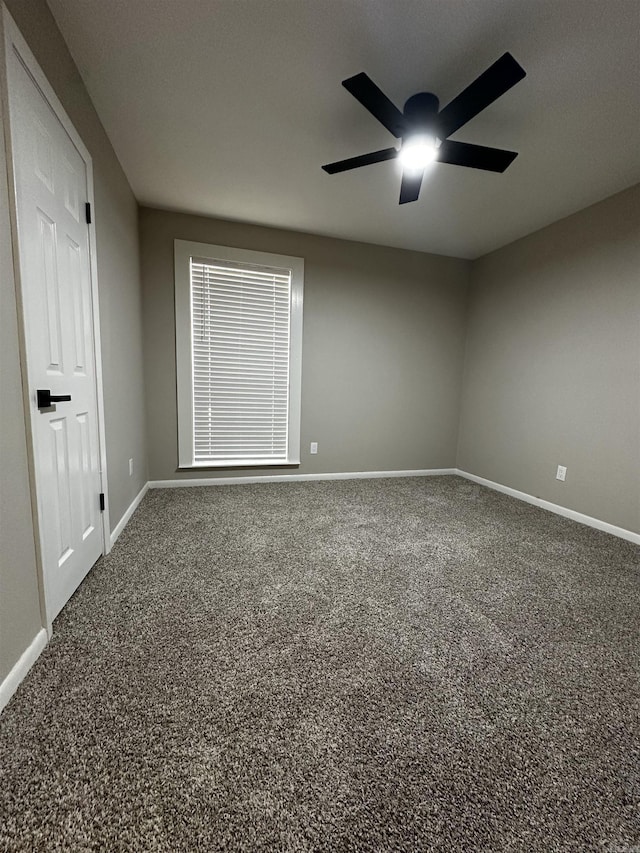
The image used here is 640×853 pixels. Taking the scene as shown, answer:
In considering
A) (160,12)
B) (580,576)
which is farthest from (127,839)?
(160,12)

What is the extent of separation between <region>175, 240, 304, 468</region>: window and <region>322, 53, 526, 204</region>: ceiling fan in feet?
5.14

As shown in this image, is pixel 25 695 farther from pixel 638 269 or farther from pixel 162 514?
pixel 638 269

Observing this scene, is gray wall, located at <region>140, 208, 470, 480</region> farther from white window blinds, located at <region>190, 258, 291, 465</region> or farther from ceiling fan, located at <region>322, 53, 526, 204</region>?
ceiling fan, located at <region>322, 53, 526, 204</region>

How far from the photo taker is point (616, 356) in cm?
249

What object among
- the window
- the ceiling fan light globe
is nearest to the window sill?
the window

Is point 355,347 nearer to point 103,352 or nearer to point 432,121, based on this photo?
point 432,121

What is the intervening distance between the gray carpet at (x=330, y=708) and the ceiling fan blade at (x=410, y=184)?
224 cm

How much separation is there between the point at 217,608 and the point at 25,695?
67cm

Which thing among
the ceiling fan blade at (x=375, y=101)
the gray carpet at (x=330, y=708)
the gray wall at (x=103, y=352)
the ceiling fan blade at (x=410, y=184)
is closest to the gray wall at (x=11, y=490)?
the gray wall at (x=103, y=352)

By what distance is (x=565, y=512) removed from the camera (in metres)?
2.82

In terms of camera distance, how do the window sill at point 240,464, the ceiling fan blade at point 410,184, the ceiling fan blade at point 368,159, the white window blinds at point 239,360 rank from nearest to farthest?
the ceiling fan blade at point 368,159
the ceiling fan blade at point 410,184
the white window blinds at point 239,360
the window sill at point 240,464

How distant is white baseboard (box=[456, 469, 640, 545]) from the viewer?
2424mm

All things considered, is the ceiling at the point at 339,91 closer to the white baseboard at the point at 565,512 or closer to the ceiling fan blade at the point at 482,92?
the ceiling fan blade at the point at 482,92

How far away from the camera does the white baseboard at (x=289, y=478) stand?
322cm
